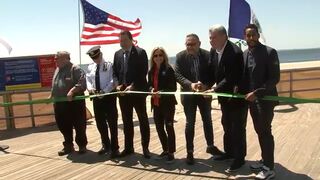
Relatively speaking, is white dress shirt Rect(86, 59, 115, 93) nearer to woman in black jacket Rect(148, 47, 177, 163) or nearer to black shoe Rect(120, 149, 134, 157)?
woman in black jacket Rect(148, 47, 177, 163)

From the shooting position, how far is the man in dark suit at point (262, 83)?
4754 mm

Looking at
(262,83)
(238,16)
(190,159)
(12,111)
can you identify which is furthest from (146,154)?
(238,16)

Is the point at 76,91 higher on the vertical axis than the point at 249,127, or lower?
higher

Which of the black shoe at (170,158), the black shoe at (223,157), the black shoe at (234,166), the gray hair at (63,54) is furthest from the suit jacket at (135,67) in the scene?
the black shoe at (234,166)

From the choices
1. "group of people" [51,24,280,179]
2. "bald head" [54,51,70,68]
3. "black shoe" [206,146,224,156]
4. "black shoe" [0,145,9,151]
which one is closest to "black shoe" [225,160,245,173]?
"group of people" [51,24,280,179]

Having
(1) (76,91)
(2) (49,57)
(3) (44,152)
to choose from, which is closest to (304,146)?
(1) (76,91)

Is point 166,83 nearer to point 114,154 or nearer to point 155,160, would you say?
point 155,160

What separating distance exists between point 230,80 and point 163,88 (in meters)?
1.06

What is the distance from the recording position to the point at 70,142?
705 cm

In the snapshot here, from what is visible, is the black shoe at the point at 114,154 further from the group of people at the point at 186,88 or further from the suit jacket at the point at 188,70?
the suit jacket at the point at 188,70

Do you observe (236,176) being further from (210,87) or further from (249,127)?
(249,127)

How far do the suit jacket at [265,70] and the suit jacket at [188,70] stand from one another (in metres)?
0.88

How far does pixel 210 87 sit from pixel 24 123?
613 cm

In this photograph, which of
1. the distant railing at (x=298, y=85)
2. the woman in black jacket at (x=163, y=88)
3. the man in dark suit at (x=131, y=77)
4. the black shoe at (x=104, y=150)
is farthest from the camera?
the distant railing at (x=298, y=85)
